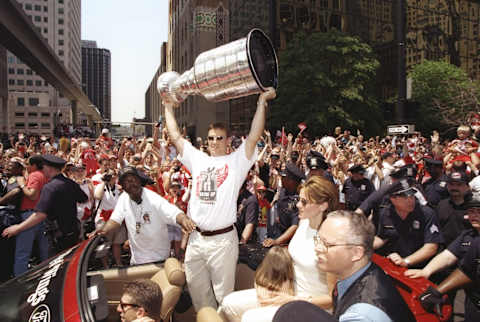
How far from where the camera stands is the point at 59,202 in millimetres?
4969

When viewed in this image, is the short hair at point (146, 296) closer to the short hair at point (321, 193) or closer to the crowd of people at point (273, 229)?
the crowd of people at point (273, 229)

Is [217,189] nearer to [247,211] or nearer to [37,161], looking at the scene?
[247,211]

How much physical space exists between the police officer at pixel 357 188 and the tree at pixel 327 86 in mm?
20933

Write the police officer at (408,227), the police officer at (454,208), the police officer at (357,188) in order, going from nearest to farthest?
the police officer at (408,227), the police officer at (454,208), the police officer at (357,188)

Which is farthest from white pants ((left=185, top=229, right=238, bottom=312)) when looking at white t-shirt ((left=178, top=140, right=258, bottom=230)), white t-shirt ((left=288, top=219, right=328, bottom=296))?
white t-shirt ((left=288, top=219, right=328, bottom=296))

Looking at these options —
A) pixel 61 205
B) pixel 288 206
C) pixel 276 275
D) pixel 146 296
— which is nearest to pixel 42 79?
pixel 61 205

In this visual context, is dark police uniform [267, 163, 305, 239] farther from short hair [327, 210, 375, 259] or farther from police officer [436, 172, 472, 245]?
short hair [327, 210, 375, 259]

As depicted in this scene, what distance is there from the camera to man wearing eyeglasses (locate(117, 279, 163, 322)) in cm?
236

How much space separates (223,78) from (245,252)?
151 cm

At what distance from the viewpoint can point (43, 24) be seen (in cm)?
13850

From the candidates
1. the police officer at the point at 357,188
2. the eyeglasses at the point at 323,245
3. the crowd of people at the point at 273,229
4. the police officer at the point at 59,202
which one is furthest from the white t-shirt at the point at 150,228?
the police officer at the point at 357,188

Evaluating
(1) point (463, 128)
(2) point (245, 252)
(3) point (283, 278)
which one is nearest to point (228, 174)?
(2) point (245, 252)

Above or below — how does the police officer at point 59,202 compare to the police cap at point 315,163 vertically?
below

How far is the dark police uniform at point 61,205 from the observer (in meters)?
4.79
